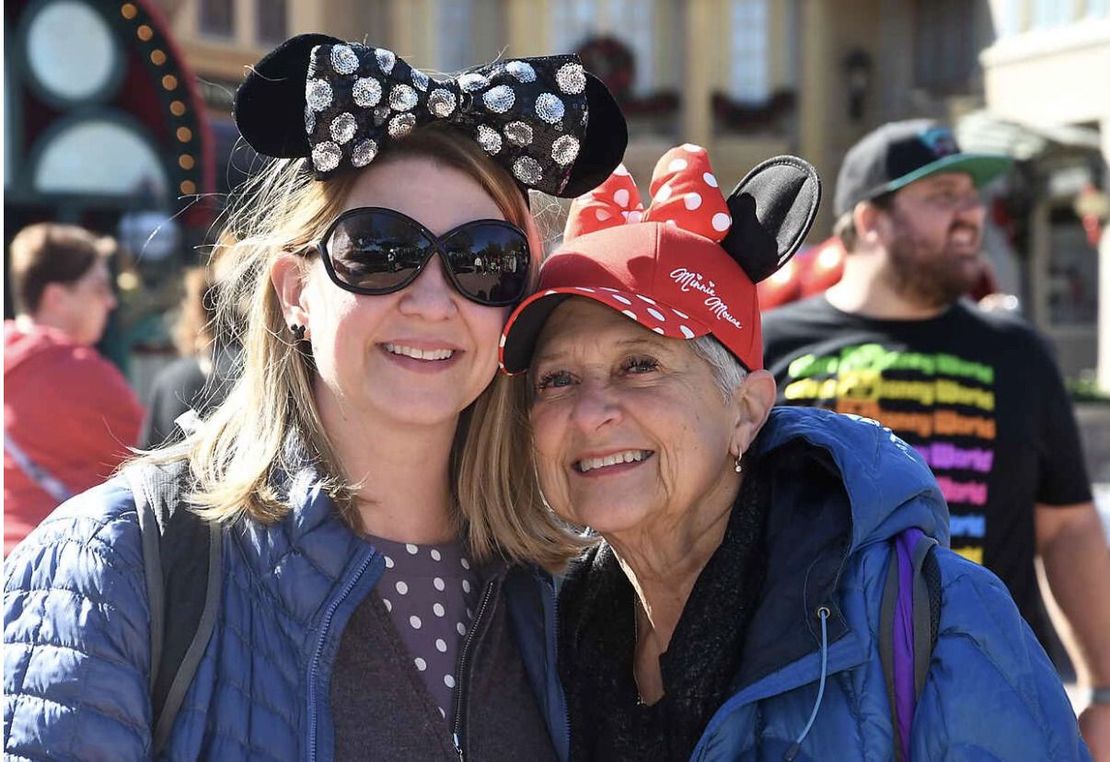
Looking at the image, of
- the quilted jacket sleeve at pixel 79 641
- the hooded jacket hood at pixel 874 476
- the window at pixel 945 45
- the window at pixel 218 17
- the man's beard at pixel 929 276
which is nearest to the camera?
the quilted jacket sleeve at pixel 79 641

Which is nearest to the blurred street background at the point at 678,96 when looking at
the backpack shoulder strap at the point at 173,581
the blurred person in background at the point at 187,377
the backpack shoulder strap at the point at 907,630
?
the blurred person in background at the point at 187,377

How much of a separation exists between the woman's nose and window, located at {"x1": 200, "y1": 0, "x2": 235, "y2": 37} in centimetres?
1738

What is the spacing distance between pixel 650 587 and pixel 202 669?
0.84 m

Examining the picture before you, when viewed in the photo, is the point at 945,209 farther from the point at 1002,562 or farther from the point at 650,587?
the point at 650,587

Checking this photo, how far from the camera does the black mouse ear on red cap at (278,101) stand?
6.65 ft

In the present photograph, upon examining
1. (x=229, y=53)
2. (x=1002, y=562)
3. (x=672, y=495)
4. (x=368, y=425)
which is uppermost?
(x=229, y=53)

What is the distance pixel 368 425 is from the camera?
7.01 feet

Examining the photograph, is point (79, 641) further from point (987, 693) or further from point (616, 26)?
point (616, 26)

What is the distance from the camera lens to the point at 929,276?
3643 mm

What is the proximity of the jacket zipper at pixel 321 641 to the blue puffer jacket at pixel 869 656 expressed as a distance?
562 millimetres

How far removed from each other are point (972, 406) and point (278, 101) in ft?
6.95

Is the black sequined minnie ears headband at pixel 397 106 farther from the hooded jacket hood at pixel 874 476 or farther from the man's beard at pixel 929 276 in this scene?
the man's beard at pixel 929 276

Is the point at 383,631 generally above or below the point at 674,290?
below

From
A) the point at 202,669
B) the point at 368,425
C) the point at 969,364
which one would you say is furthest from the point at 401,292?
the point at 969,364
